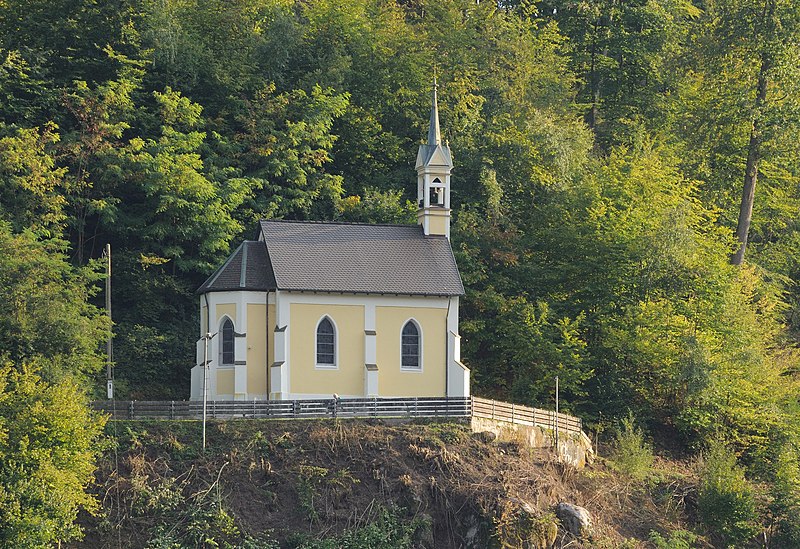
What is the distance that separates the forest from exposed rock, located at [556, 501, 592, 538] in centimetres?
587

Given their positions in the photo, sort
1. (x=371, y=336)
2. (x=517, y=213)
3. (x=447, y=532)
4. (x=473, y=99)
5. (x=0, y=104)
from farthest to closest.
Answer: (x=473, y=99) < (x=517, y=213) < (x=0, y=104) < (x=371, y=336) < (x=447, y=532)

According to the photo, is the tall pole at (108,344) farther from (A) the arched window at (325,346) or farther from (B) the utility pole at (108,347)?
(A) the arched window at (325,346)

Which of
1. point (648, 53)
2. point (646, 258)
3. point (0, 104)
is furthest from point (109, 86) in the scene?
point (648, 53)

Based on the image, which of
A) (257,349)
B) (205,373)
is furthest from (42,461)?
(257,349)

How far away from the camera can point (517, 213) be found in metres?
64.1

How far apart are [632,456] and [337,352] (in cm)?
1077

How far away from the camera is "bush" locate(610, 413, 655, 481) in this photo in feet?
168

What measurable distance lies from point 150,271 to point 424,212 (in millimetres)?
11949

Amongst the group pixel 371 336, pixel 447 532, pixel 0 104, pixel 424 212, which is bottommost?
pixel 447 532

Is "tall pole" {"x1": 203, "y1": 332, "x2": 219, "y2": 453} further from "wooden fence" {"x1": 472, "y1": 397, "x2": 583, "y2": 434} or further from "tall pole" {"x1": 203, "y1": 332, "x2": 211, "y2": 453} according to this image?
"wooden fence" {"x1": 472, "y1": 397, "x2": 583, "y2": 434}

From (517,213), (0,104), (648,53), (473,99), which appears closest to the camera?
(0,104)

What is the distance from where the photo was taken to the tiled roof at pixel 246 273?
5188 cm

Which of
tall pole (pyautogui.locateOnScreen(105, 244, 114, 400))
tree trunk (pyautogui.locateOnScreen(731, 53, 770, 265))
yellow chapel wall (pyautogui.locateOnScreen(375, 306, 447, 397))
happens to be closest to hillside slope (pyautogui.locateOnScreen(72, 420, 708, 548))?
yellow chapel wall (pyautogui.locateOnScreen(375, 306, 447, 397))

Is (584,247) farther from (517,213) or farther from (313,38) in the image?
(313,38)
